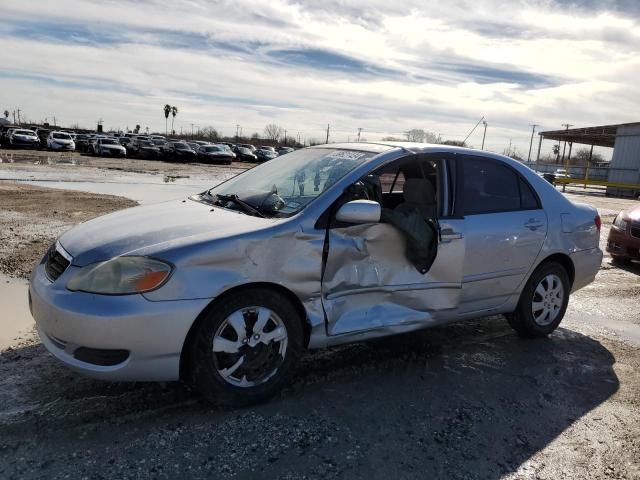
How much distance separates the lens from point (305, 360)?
4.13 m

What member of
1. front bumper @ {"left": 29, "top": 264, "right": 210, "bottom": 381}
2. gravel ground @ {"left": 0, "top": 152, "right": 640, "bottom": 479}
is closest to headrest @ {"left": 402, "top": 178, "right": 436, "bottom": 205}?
gravel ground @ {"left": 0, "top": 152, "right": 640, "bottom": 479}

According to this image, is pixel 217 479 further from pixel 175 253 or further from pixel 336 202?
pixel 336 202

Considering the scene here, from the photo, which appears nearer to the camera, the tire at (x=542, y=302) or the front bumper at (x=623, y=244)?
the tire at (x=542, y=302)

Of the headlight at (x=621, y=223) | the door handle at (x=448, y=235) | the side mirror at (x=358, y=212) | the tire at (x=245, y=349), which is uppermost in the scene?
the side mirror at (x=358, y=212)

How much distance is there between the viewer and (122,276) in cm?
301

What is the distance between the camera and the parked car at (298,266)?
3.02 metres

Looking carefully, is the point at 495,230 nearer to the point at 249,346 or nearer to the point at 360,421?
the point at 360,421

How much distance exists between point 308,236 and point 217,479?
1.48 metres

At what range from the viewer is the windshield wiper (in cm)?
364

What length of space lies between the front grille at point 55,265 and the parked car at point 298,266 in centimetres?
3

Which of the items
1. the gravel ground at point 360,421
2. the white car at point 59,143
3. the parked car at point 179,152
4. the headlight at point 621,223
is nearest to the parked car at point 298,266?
the gravel ground at point 360,421

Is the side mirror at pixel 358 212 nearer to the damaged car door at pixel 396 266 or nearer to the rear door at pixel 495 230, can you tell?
the damaged car door at pixel 396 266

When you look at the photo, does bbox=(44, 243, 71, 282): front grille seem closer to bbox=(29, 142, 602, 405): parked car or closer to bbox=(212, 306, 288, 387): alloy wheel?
bbox=(29, 142, 602, 405): parked car

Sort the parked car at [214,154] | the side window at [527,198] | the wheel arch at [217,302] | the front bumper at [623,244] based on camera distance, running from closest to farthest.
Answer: the wheel arch at [217,302] → the side window at [527,198] → the front bumper at [623,244] → the parked car at [214,154]
